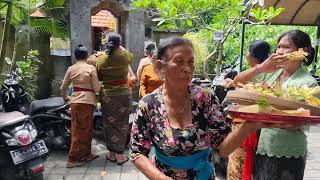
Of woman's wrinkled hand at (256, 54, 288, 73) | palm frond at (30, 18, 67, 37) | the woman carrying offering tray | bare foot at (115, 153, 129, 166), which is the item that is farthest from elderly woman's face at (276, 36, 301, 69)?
palm frond at (30, 18, 67, 37)

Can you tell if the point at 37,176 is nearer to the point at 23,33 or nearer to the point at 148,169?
the point at 148,169

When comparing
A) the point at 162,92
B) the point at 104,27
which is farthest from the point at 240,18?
the point at 104,27

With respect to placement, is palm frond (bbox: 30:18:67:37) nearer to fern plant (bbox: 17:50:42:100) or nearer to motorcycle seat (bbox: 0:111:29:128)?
fern plant (bbox: 17:50:42:100)

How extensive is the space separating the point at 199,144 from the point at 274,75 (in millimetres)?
1295

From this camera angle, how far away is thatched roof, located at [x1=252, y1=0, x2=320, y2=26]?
19.5 ft

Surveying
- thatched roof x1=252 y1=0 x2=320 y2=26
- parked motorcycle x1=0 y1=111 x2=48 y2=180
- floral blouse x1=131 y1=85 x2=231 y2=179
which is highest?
thatched roof x1=252 y1=0 x2=320 y2=26

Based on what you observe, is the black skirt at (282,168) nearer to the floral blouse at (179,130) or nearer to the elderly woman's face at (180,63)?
the floral blouse at (179,130)

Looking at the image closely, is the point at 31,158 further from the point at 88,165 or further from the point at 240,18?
the point at 240,18

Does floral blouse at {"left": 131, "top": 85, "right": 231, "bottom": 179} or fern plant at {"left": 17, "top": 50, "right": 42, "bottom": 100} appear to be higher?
floral blouse at {"left": 131, "top": 85, "right": 231, "bottom": 179}

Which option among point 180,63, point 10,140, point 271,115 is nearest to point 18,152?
point 10,140

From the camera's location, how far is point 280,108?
187 cm

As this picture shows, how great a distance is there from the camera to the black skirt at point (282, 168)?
99.9 inches

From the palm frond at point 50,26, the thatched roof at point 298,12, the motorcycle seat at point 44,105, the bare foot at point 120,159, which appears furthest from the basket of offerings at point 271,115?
the palm frond at point 50,26

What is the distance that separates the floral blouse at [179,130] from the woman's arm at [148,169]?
37 millimetres
